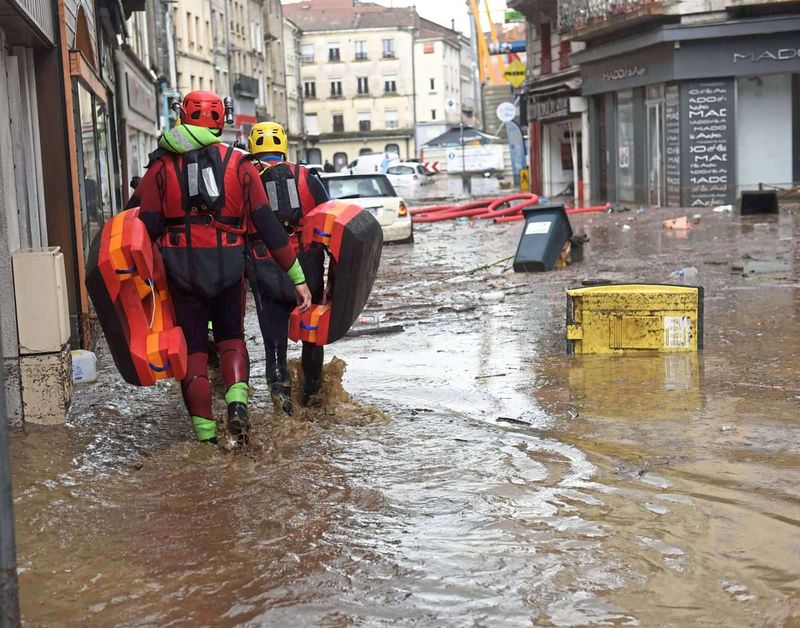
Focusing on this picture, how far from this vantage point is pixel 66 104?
9.13 meters

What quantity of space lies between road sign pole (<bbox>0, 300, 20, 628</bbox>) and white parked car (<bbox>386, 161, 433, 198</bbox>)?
186ft

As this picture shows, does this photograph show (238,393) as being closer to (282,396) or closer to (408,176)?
(282,396)

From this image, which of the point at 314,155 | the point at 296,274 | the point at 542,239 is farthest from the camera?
the point at 314,155

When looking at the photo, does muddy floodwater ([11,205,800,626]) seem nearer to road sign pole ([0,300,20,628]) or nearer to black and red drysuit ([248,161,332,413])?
black and red drysuit ([248,161,332,413])

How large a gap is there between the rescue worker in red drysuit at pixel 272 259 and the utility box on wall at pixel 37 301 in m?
1.11

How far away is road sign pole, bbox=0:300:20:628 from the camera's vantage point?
10.0 ft

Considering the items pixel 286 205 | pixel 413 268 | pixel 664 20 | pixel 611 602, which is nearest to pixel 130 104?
pixel 413 268

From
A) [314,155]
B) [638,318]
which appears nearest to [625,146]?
[638,318]

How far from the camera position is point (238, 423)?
5977 millimetres

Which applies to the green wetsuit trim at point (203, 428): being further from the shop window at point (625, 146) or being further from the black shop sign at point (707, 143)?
the shop window at point (625, 146)

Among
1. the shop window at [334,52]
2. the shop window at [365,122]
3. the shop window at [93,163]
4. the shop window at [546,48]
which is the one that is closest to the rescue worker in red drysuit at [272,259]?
the shop window at [93,163]

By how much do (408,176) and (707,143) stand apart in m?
36.1

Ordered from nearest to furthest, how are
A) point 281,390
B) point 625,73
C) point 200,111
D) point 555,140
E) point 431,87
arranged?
point 200,111 < point 281,390 < point 625,73 < point 555,140 < point 431,87

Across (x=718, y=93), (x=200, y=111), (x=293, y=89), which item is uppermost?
(x=293, y=89)
